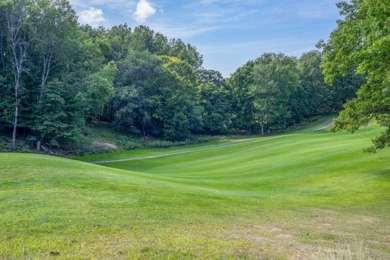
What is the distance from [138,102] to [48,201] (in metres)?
47.2

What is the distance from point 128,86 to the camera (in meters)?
56.0

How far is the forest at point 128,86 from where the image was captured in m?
Result: 37.0

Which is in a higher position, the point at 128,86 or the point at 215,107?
the point at 128,86

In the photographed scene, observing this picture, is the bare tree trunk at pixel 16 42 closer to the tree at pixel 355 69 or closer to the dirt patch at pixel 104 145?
the dirt patch at pixel 104 145

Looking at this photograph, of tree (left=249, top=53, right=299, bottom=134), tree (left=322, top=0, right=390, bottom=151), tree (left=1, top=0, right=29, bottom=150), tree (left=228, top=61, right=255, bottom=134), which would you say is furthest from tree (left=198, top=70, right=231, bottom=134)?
tree (left=322, top=0, right=390, bottom=151)

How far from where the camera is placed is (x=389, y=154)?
2166 centimetres

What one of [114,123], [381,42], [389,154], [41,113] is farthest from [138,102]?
[381,42]

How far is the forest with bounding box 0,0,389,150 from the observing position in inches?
1455

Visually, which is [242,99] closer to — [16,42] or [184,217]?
[16,42]

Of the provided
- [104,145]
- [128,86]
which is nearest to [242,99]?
[128,86]

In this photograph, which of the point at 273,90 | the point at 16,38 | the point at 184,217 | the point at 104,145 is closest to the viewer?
the point at 184,217

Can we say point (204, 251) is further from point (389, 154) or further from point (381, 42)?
point (389, 154)

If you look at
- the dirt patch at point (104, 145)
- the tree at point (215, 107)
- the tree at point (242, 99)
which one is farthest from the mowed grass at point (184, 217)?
the tree at point (242, 99)

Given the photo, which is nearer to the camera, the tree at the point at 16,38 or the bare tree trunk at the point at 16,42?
the tree at the point at 16,38
